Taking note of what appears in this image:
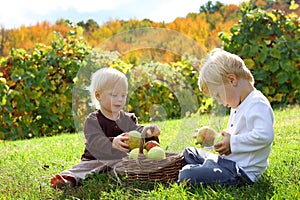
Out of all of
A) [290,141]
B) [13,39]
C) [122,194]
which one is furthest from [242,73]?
[13,39]

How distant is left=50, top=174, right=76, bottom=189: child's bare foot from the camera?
133 inches

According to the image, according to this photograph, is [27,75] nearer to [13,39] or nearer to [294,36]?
[294,36]

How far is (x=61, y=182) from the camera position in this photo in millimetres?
3387

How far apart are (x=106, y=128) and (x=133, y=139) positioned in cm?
28

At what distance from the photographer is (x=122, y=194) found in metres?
3.02

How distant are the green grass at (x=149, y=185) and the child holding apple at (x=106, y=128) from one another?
10 cm

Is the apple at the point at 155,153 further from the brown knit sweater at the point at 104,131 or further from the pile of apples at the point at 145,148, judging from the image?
the brown knit sweater at the point at 104,131

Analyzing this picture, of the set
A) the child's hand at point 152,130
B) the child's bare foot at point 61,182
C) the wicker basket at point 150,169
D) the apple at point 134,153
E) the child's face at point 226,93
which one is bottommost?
the child's bare foot at point 61,182

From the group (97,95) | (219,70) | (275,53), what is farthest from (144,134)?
(275,53)

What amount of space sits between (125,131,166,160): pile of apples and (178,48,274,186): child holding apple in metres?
0.19

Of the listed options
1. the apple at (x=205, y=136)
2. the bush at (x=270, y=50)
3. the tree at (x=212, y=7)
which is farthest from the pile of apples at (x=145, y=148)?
the tree at (x=212, y=7)

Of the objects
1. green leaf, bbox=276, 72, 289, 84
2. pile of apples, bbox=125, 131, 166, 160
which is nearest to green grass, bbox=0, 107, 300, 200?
pile of apples, bbox=125, 131, 166, 160

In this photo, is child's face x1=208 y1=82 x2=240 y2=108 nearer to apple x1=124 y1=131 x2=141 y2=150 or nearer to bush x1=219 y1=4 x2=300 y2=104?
apple x1=124 y1=131 x2=141 y2=150

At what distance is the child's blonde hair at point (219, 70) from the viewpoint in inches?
121
